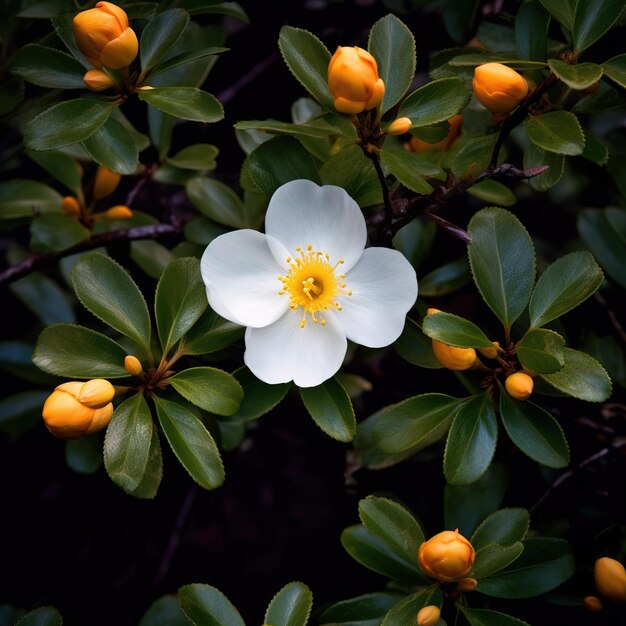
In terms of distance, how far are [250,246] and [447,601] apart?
0.63 metres

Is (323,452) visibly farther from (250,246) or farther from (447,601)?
(250,246)

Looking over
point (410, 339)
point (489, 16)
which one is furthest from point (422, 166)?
point (489, 16)

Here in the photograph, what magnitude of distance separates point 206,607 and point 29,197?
90 cm

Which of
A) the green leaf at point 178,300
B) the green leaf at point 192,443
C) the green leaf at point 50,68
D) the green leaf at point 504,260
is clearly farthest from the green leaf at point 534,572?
the green leaf at point 50,68

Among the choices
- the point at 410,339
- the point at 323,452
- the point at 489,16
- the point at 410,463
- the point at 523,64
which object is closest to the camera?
the point at 523,64

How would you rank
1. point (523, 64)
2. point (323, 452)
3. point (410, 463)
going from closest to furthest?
1. point (523, 64)
2. point (410, 463)
3. point (323, 452)

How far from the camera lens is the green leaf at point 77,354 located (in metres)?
0.95

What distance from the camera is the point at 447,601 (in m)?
1.07

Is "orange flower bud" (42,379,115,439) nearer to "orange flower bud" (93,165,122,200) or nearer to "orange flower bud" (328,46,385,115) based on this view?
"orange flower bud" (328,46,385,115)

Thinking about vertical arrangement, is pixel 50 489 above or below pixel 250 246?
below

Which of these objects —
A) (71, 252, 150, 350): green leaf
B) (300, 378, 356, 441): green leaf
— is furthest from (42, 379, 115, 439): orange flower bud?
(300, 378, 356, 441): green leaf

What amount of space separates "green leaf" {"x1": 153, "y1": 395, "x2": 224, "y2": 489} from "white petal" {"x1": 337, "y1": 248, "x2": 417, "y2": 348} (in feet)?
0.81

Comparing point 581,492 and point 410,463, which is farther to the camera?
point 410,463

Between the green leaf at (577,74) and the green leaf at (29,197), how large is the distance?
1000 millimetres
